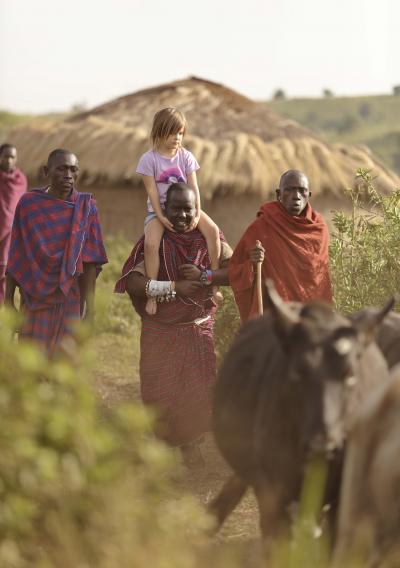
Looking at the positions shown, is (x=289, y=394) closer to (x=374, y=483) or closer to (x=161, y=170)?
(x=374, y=483)

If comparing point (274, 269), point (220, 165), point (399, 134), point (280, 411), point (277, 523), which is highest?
point (399, 134)

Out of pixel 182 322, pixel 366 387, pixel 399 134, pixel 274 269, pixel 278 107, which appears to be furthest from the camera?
pixel 278 107

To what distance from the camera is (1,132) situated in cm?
4538

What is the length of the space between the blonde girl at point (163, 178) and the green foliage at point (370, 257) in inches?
39.3

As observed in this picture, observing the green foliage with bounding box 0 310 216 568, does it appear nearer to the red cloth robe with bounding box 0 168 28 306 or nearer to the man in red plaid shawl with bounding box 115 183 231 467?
the man in red plaid shawl with bounding box 115 183 231 467

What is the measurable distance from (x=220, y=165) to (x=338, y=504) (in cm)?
1063

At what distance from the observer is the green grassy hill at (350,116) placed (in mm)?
57312

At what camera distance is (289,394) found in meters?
4.14

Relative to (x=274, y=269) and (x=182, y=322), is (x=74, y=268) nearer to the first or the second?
(x=182, y=322)

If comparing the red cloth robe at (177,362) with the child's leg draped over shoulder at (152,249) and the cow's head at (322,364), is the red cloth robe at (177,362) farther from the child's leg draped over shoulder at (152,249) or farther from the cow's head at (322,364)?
the cow's head at (322,364)

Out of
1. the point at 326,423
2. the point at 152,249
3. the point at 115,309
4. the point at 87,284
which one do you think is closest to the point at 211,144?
the point at 115,309

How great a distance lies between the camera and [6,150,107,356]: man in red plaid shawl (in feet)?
23.0

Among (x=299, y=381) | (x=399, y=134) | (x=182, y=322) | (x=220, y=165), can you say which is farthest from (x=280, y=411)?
(x=399, y=134)

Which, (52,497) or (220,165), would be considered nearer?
(52,497)
